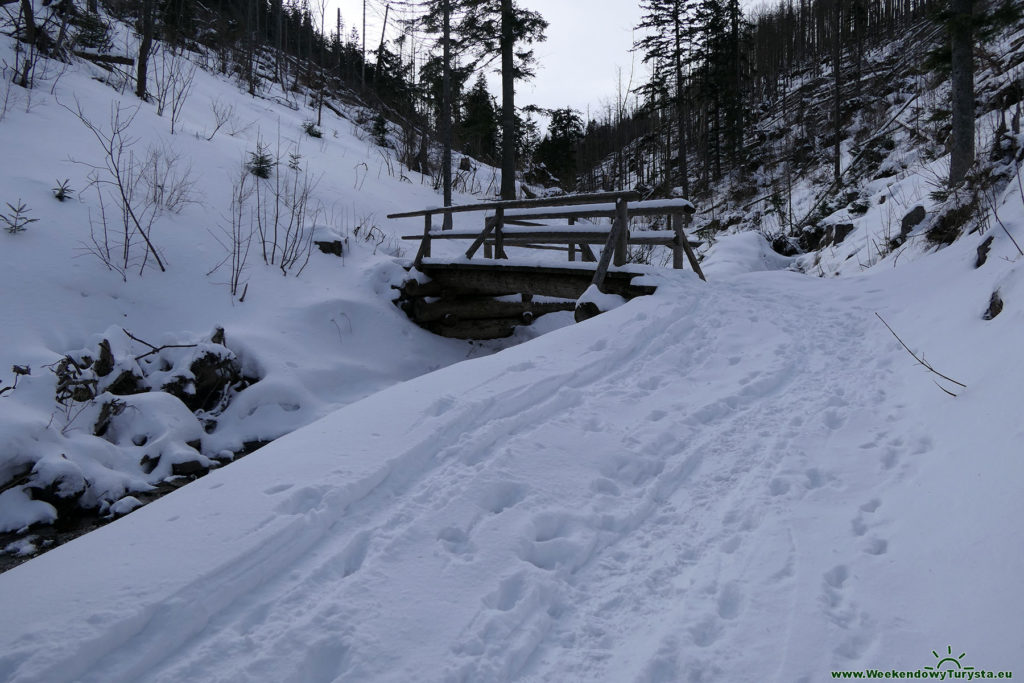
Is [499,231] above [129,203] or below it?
below

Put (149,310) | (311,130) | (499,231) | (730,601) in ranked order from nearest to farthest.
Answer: (730,601) < (149,310) < (499,231) < (311,130)

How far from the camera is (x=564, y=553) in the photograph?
2.41m

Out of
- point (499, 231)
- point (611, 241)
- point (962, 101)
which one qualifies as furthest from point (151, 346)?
point (962, 101)

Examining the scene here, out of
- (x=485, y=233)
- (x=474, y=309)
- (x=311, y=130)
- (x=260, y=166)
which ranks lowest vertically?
(x=474, y=309)

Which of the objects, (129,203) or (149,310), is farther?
(129,203)

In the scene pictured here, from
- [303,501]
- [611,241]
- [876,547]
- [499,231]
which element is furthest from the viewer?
[499,231]

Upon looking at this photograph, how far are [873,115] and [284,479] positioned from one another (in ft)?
101

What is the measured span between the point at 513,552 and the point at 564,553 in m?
0.23

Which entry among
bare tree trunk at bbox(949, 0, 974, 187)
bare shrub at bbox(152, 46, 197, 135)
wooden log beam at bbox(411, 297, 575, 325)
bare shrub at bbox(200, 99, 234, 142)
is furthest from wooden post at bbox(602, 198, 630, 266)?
bare shrub at bbox(200, 99, 234, 142)

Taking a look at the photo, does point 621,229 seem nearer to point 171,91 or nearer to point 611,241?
point 611,241

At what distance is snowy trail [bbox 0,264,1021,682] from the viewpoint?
1.83 m

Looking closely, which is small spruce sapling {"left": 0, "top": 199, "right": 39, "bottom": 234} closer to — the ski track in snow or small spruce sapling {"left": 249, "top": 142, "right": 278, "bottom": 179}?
small spruce sapling {"left": 249, "top": 142, "right": 278, "bottom": 179}

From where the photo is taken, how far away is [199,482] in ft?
9.25

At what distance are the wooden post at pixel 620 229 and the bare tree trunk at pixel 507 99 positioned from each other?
9747mm
